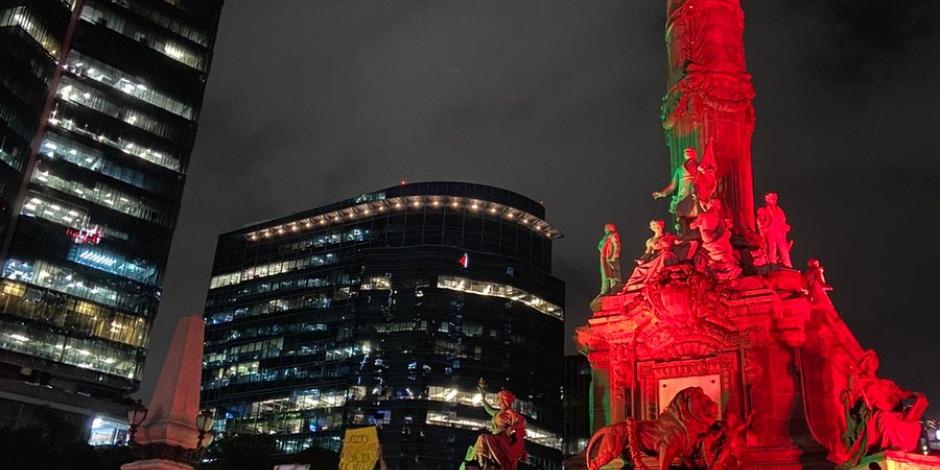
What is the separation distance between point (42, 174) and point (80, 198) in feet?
14.9

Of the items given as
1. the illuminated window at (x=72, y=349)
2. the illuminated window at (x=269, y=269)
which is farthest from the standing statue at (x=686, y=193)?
the illuminated window at (x=269, y=269)

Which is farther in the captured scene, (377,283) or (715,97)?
(377,283)

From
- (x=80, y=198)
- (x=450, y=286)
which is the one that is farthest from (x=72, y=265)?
(x=450, y=286)

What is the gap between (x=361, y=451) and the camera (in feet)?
90.4

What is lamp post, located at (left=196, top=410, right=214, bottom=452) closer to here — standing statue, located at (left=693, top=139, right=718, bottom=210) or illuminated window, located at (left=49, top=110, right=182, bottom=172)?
standing statue, located at (left=693, top=139, right=718, bottom=210)

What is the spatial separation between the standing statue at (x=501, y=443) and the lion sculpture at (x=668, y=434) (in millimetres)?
2401

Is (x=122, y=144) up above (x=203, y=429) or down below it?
above

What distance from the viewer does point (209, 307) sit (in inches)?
5512

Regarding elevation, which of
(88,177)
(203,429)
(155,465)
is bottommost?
(155,465)

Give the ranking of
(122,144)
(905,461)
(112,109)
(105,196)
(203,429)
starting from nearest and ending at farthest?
(203,429) → (905,461) → (105,196) → (122,144) → (112,109)

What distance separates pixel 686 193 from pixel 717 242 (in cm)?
282

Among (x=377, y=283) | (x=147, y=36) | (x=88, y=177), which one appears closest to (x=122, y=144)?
(x=88, y=177)

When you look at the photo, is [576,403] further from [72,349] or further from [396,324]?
[72,349]

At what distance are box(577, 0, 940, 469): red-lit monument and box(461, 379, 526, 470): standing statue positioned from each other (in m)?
2.30
